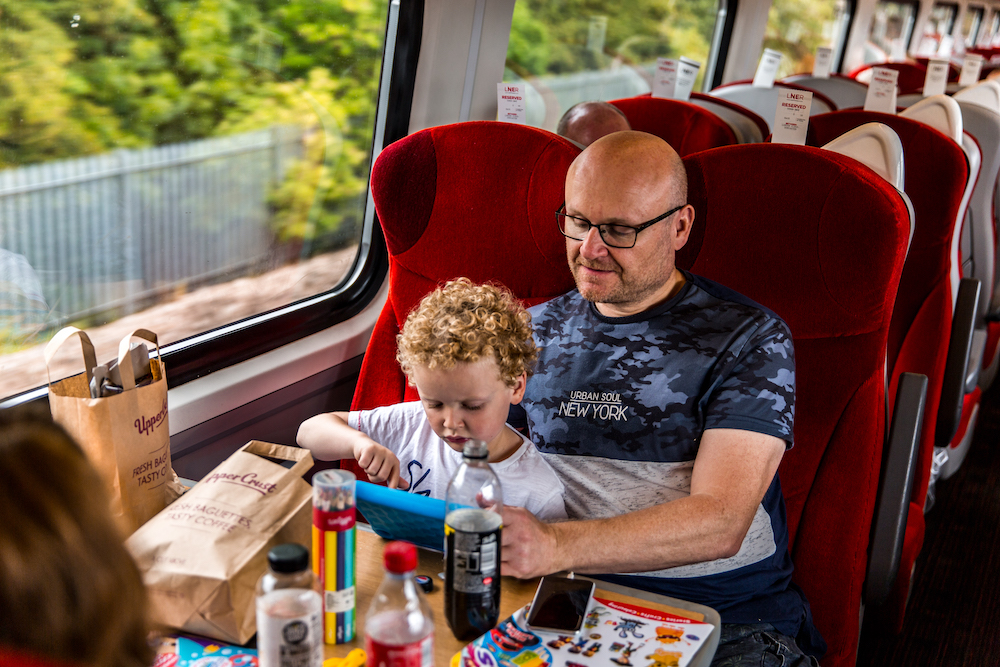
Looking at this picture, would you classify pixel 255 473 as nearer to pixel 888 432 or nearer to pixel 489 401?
pixel 489 401

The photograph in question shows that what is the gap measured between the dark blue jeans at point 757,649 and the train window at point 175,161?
4.41 ft

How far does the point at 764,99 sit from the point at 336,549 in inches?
127

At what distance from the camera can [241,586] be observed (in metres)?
1.01

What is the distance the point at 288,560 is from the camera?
82cm

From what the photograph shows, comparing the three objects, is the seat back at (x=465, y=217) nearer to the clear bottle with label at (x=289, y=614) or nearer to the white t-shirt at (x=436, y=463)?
the white t-shirt at (x=436, y=463)

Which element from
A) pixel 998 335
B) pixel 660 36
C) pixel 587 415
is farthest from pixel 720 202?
pixel 660 36

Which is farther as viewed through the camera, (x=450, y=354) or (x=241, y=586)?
(x=450, y=354)

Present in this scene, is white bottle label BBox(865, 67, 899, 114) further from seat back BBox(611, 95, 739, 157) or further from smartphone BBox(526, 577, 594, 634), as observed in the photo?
smartphone BBox(526, 577, 594, 634)

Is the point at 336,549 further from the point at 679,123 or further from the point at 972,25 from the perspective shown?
the point at 972,25

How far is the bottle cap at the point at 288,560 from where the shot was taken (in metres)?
0.82

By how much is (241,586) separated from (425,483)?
582 mm

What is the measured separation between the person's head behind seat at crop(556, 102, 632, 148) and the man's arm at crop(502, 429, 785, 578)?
1.44 meters

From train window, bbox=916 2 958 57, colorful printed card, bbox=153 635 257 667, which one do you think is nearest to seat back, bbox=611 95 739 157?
colorful printed card, bbox=153 635 257 667

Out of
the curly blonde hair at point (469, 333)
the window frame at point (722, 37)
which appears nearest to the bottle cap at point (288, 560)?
the curly blonde hair at point (469, 333)
